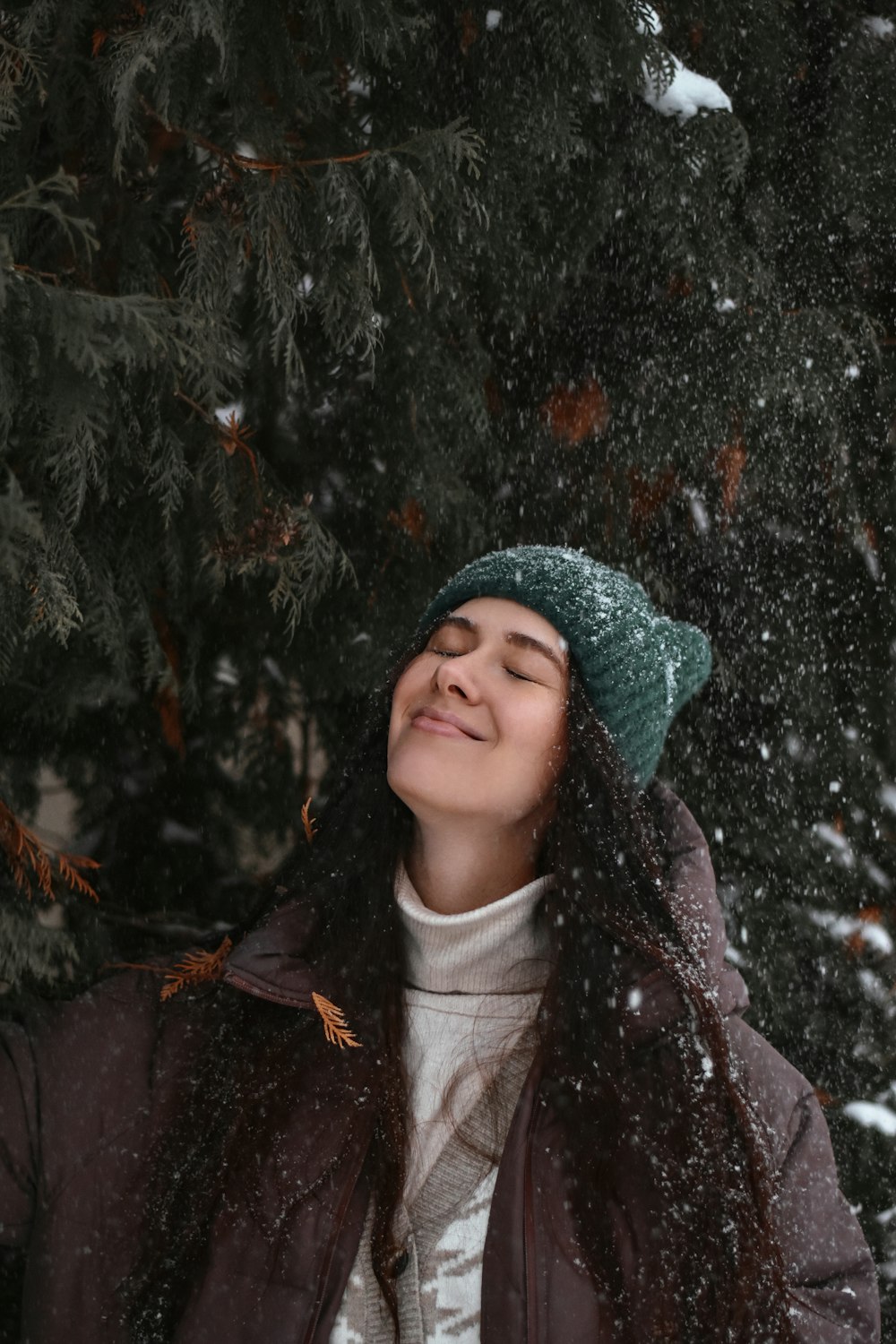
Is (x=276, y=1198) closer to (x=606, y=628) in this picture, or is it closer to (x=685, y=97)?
(x=606, y=628)

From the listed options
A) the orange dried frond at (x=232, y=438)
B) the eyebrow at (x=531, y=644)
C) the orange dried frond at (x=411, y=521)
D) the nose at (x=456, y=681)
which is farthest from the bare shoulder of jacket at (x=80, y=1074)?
the orange dried frond at (x=411, y=521)

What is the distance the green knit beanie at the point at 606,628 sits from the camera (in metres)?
2.24

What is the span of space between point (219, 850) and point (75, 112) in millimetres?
1707

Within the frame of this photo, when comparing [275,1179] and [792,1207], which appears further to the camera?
[792,1207]

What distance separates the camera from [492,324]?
118 inches

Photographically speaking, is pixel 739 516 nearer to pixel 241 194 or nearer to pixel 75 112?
pixel 241 194

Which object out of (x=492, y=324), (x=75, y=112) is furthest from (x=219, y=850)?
(x=75, y=112)

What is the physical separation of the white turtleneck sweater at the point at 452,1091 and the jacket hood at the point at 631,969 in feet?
0.59

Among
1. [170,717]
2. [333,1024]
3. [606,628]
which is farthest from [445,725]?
[170,717]

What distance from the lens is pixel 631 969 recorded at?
6.99 ft

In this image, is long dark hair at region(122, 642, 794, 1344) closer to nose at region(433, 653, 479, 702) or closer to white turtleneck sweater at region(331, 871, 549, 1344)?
white turtleneck sweater at region(331, 871, 549, 1344)

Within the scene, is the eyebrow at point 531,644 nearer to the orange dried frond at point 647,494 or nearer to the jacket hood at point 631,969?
the jacket hood at point 631,969

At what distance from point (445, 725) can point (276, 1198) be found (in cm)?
84

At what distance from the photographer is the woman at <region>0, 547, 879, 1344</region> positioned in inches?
75.2
